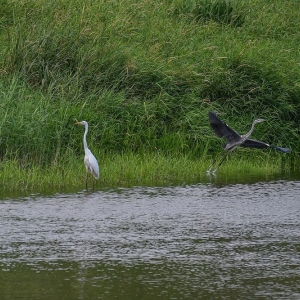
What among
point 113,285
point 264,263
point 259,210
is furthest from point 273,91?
point 113,285

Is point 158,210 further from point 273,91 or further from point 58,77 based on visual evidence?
point 273,91

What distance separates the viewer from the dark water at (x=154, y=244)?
18.5ft

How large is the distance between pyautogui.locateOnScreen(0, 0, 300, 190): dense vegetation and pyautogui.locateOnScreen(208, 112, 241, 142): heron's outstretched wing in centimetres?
66

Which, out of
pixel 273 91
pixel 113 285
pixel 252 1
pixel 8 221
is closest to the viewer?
pixel 113 285

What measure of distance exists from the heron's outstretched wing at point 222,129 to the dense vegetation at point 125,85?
665 millimetres

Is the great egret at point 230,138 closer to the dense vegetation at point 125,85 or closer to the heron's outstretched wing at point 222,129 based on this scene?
the heron's outstretched wing at point 222,129

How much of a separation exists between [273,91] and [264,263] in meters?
6.96

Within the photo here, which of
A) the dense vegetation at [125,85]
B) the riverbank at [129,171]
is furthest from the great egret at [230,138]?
the dense vegetation at [125,85]

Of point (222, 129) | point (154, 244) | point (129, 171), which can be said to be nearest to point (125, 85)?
point (222, 129)

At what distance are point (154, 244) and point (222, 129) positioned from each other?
443 centimetres

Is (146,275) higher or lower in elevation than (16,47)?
lower

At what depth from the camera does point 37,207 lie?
8.47m

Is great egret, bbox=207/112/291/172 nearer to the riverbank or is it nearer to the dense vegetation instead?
the riverbank

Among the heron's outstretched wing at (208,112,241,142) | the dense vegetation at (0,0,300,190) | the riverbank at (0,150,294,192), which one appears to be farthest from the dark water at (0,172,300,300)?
the dense vegetation at (0,0,300,190)
